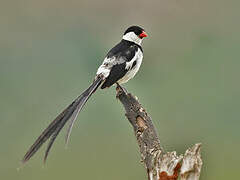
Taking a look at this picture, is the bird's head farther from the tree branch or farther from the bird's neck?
the tree branch

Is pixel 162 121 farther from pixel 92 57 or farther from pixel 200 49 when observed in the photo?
pixel 200 49

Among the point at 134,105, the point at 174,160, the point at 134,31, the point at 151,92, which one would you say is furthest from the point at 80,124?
the point at 174,160

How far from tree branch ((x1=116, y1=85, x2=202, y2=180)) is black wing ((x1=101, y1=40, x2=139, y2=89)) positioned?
21 cm

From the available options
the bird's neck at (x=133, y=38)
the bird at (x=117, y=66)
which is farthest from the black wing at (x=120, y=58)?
the bird's neck at (x=133, y=38)

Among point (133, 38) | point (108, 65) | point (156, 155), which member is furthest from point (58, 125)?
point (133, 38)

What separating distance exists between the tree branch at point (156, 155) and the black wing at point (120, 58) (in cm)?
21

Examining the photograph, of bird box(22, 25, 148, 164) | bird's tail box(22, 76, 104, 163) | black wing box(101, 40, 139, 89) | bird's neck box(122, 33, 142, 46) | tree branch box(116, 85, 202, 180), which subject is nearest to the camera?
tree branch box(116, 85, 202, 180)

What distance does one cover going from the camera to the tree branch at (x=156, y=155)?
88.4 inches

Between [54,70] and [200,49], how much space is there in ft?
7.23

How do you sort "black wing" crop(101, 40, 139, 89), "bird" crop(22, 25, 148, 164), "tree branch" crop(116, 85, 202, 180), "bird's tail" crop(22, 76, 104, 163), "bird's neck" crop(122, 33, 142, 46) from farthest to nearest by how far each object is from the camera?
"bird's neck" crop(122, 33, 142, 46) < "black wing" crop(101, 40, 139, 89) < "bird" crop(22, 25, 148, 164) < "bird's tail" crop(22, 76, 104, 163) < "tree branch" crop(116, 85, 202, 180)

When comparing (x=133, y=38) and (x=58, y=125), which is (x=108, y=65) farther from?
(x=58, y=125)

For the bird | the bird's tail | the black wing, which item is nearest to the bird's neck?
the bird

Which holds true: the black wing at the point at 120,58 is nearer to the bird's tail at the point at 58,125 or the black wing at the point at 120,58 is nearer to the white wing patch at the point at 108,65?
the white wing patch at the point at 108,65

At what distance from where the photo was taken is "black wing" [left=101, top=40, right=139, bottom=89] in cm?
340
